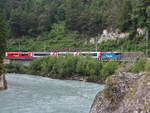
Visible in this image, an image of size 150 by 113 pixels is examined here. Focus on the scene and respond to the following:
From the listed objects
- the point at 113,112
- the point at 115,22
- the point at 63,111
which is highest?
the point at 115,22

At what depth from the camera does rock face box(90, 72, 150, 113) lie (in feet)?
26.4

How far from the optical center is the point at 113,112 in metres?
9.16

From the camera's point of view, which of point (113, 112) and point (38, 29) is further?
point (38, 29)

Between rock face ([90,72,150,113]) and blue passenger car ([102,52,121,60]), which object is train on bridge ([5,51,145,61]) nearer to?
blue passenger car ([102,52,121,60])

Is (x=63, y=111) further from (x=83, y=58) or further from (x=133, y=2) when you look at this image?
(x=133, y=2)

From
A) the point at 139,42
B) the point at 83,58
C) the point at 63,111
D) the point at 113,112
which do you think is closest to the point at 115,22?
the point at 139,42

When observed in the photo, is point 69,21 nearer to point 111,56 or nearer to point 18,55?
point 18,55

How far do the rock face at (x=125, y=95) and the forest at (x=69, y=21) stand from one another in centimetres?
7163

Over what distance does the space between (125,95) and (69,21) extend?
105m

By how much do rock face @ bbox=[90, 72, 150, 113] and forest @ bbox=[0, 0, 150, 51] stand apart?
71.6m

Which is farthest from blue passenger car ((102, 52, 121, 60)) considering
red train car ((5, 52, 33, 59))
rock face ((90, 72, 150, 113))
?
rock face ((90, 72, 150, 113))

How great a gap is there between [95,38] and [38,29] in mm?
27534

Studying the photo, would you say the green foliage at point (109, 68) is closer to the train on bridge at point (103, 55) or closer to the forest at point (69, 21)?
the train on bridge at point (103, 55)

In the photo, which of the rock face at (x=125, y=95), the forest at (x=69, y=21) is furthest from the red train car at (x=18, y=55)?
the rock face at (x=125, y=95)
